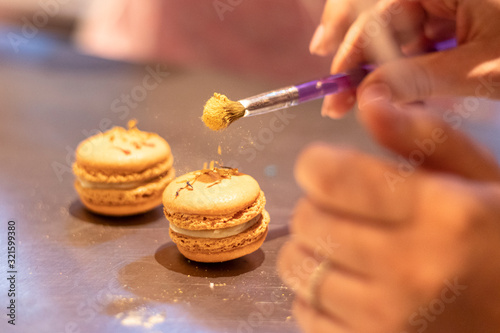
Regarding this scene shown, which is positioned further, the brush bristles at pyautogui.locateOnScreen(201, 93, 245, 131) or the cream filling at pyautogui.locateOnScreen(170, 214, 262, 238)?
the cream filling at pyautogui.locateOnScreen(170, 214, 262, 238)

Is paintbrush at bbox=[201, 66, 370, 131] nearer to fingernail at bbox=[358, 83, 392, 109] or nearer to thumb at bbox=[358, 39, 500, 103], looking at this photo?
thumb at bbox=[358, 39, 500, 103]

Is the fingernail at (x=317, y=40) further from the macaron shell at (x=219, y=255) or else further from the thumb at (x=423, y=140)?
the thumb at (x=423, y=140)

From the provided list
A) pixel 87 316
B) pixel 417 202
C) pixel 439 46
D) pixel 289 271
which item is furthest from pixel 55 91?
pixel 417 202

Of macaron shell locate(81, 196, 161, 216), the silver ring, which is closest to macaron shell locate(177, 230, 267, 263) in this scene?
macaron shell locate(81, 196, 161, 216)

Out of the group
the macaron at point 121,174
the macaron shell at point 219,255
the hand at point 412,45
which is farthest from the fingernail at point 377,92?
the macaron at point 121,174

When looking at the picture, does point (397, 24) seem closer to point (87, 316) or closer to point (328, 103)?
point (328, 103)
